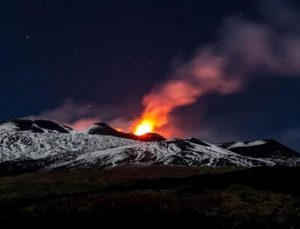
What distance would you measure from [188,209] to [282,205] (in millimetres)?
11377

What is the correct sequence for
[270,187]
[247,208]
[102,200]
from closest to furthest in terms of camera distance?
[247,208]
[102,200]
[270,187]

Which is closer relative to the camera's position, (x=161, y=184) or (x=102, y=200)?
(x=102, y=200)

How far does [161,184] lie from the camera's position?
266ft

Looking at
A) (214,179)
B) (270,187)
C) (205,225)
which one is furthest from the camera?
(214,179)

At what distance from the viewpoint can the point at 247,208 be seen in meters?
56.5

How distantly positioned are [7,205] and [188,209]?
28381 mm

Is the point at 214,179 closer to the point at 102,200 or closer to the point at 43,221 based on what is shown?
the point at 102,200

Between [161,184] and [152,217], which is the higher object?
[161,184]

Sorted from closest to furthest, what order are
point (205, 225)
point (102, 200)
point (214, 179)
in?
point (205, 225)
point (102, 200)
point (214, 179)

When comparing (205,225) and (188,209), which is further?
(188,209)

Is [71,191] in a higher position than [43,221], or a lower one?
higher

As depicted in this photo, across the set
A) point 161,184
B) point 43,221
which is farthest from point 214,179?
point 43,221

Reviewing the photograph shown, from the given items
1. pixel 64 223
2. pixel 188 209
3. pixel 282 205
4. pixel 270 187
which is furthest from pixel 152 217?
pixel 270 187

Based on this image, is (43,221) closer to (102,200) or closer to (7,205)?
(102,200)
